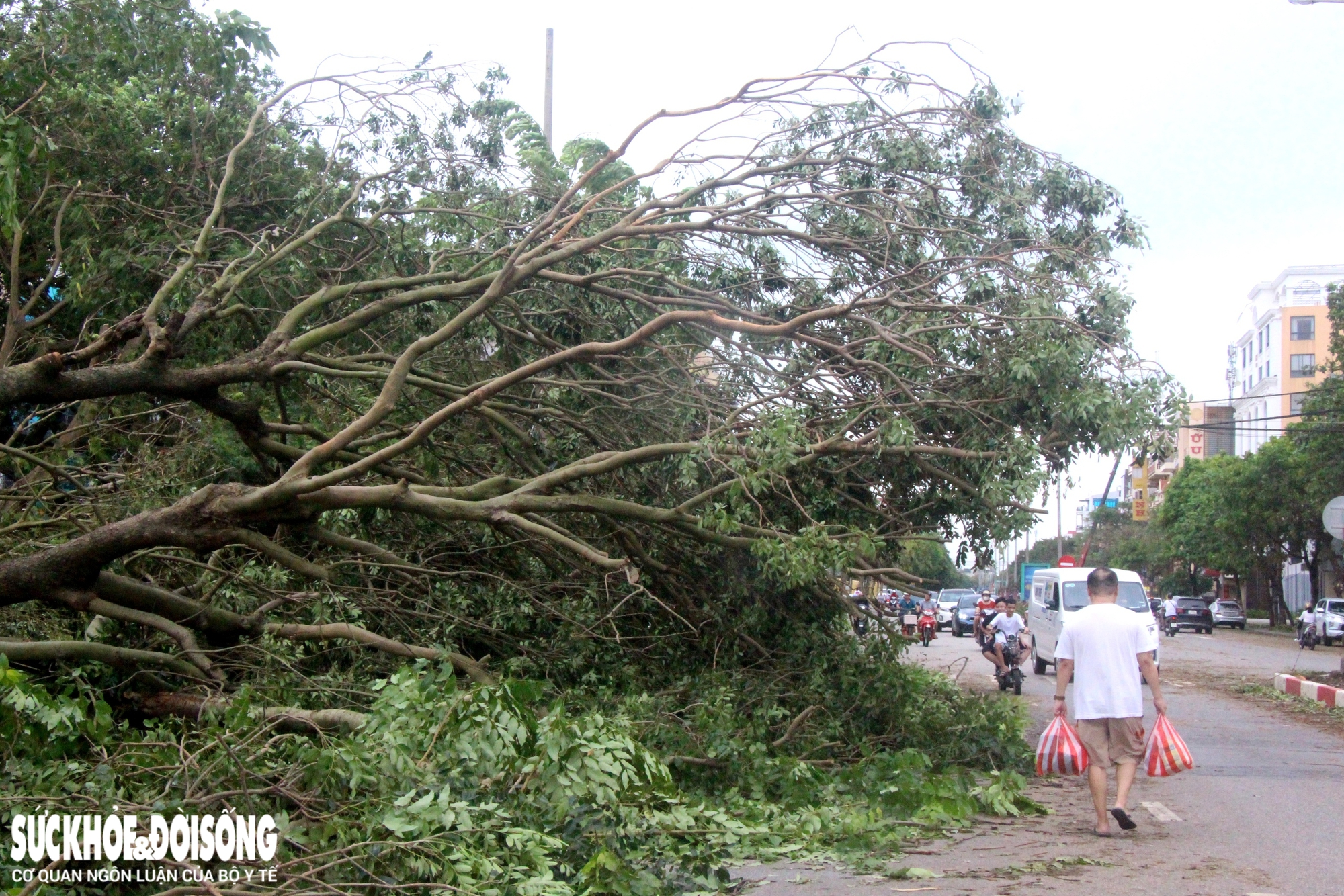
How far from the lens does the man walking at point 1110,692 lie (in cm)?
698

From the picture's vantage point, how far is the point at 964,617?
3841 cm

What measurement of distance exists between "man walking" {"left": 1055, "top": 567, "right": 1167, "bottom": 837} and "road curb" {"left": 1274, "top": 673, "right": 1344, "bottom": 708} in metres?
9.38

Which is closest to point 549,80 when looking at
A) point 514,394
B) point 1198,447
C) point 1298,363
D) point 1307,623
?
point 514,394

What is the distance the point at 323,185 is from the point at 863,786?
21.3 feet

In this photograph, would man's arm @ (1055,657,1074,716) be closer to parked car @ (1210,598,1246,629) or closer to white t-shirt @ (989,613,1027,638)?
white t-shirt @ (989,613,1027,638)

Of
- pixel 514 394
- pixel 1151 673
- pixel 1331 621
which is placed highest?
pixel 514 394

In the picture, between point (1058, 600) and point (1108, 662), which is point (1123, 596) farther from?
point (1108, 662)

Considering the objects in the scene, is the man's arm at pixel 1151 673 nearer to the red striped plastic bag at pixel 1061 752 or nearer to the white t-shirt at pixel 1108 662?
the white t-shirt at pixel 1108 662

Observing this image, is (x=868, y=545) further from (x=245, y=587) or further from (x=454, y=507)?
(x=245, y=587)

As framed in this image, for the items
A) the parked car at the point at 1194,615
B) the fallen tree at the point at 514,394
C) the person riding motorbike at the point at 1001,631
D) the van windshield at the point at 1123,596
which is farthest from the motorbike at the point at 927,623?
the parked car at the point at 1194,615

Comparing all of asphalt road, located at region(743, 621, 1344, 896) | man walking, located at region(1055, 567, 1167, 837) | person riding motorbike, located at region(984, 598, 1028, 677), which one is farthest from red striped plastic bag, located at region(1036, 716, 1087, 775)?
person riding motorbike, located at region(984, 598, 1028, 677)

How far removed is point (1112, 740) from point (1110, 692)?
12.0 inches

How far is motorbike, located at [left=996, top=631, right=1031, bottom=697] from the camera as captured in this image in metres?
16.0

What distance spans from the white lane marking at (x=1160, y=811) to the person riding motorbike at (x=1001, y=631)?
7.77 meters
